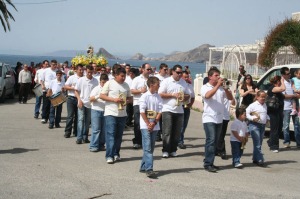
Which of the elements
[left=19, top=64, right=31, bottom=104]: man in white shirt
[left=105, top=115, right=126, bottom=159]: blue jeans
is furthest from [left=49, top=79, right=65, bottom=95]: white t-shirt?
[left=19, top=64, right=31, bottom=104]: man in white shirt

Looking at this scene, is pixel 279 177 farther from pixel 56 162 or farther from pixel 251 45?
pixel 251 45

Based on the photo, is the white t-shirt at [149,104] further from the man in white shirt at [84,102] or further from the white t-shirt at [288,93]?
the white t-shirt at [288,93]

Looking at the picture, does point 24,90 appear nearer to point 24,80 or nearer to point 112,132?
point 24,80

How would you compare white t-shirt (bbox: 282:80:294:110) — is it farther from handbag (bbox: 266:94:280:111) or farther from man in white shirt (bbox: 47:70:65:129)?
man in white shirt (bbox: 47:70:65:129)

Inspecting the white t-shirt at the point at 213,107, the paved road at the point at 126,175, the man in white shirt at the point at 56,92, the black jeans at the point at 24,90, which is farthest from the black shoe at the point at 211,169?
the black jeans at the point at 24,90

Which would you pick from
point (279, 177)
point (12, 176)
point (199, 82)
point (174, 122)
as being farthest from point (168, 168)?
point (199, 82)

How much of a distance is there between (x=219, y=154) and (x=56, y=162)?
333 cm

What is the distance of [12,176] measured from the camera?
7344 millimetres

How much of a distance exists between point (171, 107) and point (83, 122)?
249cm

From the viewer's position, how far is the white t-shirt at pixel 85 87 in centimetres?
1080

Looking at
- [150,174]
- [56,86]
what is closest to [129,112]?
[56,86]

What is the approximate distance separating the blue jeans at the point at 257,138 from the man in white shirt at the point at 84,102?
374 centimetres

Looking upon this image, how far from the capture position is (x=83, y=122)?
35.2 ft

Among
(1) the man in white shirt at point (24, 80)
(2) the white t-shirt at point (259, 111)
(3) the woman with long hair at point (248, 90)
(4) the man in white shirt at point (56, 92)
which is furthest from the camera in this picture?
(1) the man in white shirt at point (24, 80)
